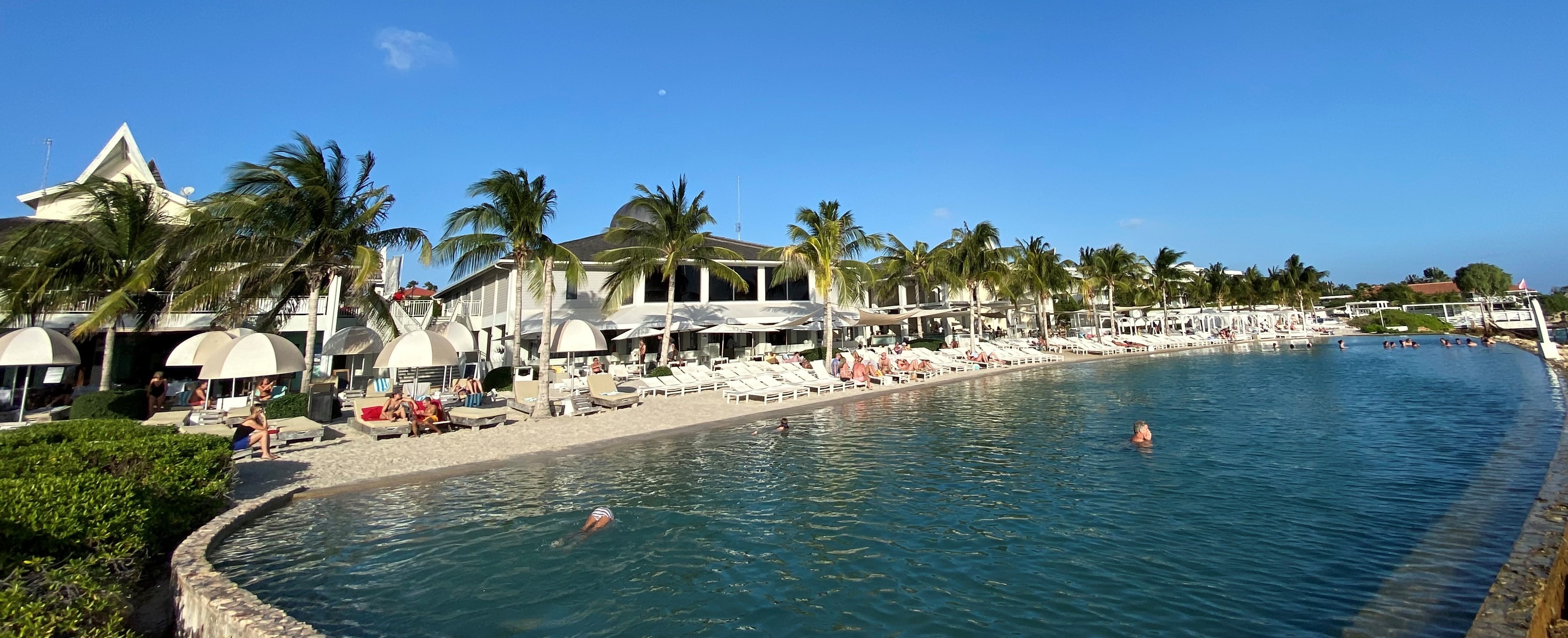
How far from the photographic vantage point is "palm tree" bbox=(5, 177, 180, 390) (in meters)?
14.5

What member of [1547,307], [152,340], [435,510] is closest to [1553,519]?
[435,510]

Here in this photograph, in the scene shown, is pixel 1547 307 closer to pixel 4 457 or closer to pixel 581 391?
pixel 581 391

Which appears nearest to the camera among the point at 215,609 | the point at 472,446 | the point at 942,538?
the point at 215,609

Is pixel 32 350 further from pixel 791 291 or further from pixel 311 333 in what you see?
pixel 791 291

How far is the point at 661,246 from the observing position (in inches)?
826

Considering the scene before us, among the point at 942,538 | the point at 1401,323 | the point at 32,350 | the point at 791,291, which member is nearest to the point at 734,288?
the point at 791,291

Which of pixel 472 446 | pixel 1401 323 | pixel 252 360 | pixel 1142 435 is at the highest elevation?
pixel 1401 323

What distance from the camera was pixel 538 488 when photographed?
8.53 metres

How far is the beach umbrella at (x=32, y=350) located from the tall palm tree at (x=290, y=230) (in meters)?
2.31

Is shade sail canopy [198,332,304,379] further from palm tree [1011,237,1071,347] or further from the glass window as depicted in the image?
palm tree [1011,237,1071,347]

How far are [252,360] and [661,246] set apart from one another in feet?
36.7

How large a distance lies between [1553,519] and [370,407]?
647 inches

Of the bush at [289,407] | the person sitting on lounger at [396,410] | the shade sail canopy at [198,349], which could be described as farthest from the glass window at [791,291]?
the shade sail canopy at [198,349]

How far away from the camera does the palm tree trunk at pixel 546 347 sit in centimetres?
1398
